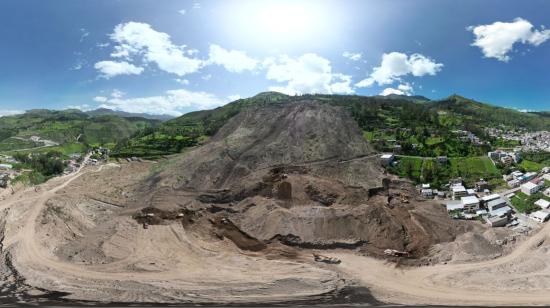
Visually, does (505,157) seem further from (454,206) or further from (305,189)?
(305,189)

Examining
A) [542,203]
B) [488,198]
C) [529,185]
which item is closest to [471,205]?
[488,198]

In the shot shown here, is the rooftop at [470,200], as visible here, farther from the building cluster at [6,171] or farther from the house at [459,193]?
the building cluster at [6,171]

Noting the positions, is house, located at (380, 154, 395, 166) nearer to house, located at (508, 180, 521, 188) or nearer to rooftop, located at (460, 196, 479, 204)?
rooftop, located at (460, 196, 479, 204)

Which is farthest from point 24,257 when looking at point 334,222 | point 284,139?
point 284,139

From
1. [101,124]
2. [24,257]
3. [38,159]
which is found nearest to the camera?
[24,257]

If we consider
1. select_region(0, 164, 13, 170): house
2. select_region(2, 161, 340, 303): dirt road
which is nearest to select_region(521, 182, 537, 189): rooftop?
select_region(2, 161, 340, 303): dirt road

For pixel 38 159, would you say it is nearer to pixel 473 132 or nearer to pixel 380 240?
pixel 380 240
